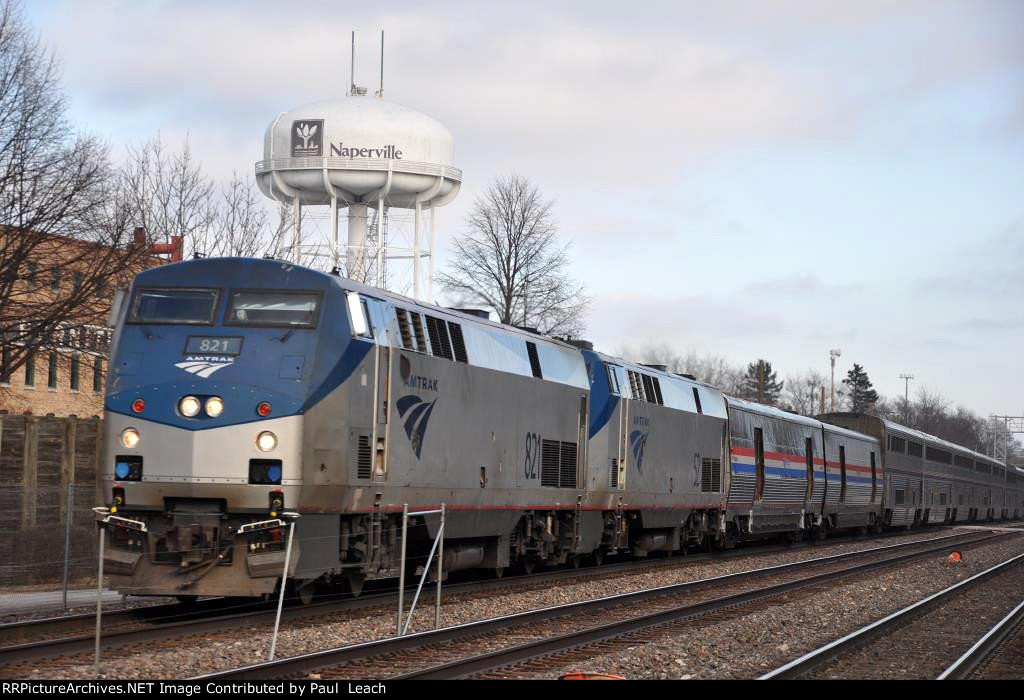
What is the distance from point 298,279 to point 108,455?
315 cm

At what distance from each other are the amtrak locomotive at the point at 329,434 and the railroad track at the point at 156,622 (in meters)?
0.42

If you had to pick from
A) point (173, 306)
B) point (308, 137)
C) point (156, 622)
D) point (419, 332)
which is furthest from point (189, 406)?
point (308, 137)

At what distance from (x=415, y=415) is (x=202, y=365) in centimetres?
355

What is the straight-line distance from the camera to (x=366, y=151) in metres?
54.7

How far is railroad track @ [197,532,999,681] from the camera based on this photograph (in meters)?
12.4

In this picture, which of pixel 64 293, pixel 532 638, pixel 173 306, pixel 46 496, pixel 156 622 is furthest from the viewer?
pixel 64 293

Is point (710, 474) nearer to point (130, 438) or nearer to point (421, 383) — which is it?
point (421, 383)

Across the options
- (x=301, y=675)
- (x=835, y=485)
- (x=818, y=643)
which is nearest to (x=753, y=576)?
(x=818, y=643)

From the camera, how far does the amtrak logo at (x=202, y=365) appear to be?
1580 cm

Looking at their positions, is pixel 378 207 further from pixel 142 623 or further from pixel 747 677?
pixel 747 677

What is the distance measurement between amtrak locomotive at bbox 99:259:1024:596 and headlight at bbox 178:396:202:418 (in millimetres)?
17

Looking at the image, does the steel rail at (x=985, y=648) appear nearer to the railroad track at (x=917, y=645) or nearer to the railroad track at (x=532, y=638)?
the railroad track at (x=917, y=645)

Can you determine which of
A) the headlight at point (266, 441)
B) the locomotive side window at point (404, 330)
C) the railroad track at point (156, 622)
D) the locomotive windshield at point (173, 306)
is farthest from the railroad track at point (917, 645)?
the locomotive windshield at point (173, 306)

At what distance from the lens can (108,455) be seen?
52.5ft
